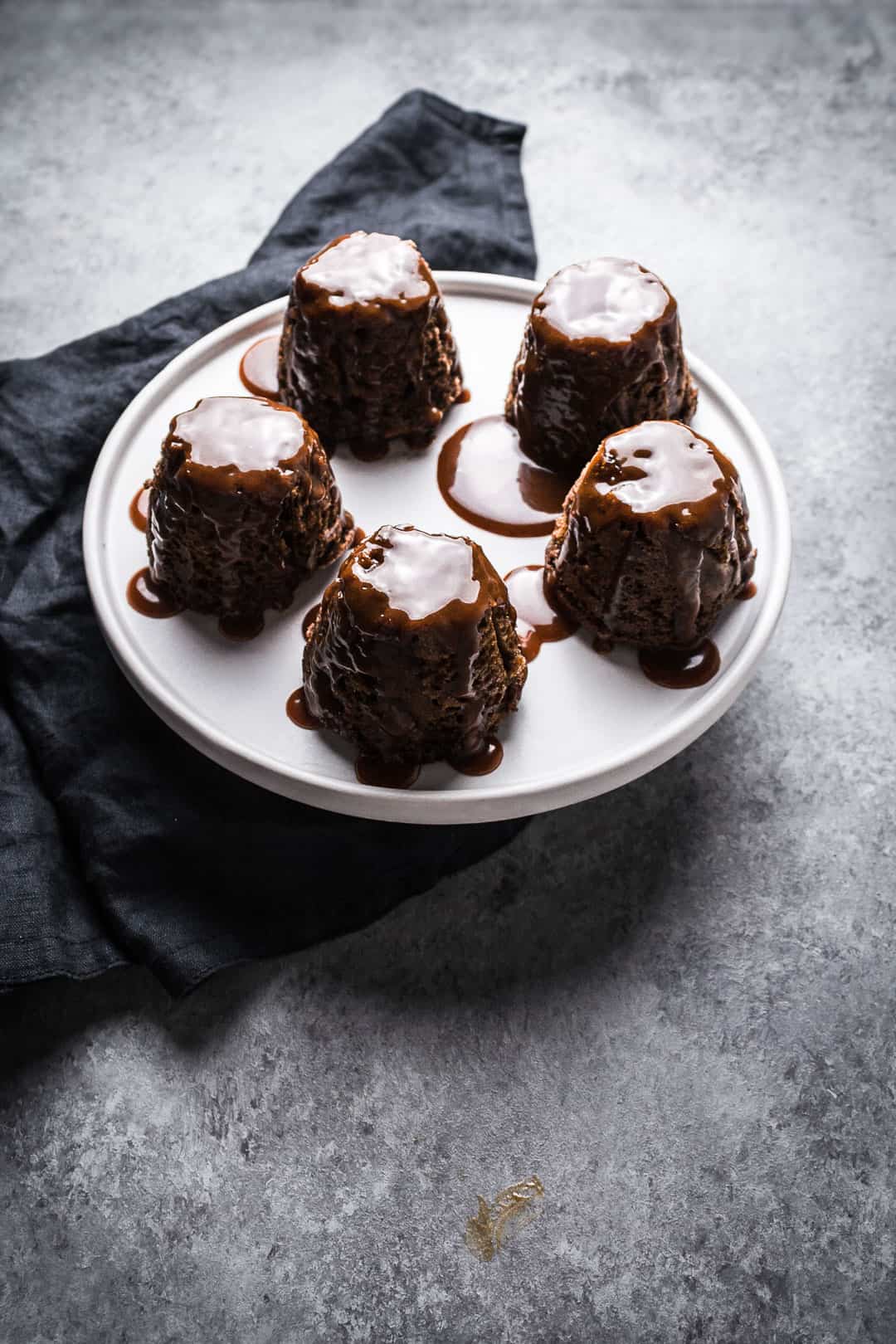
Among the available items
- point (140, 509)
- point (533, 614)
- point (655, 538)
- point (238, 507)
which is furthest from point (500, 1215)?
point (140, 509)

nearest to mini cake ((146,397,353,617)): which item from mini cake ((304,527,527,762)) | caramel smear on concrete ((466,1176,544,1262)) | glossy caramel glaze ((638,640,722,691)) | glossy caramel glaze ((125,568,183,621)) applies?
glossy caramel glaze ((125,568,183,621))

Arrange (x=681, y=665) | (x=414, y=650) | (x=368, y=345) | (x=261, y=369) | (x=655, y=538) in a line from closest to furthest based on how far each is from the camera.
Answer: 1. (x=414, y=650)
2. (x=655, y=538)
3. (x=681, y=665)
4. (x=368, y=345)
5. (x=261, y=369)

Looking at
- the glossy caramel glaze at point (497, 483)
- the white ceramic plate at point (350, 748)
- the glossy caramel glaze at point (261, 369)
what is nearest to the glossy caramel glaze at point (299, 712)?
the white ceramic plate at point (350, 748)

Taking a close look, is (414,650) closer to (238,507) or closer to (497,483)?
(238,507)

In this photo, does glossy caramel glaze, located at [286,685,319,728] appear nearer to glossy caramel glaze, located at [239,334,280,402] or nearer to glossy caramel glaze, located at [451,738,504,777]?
glossy caramel glaze, located at [451,738,504,777]

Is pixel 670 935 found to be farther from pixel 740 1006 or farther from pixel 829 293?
pixel 829 293
